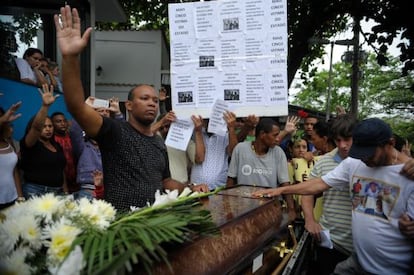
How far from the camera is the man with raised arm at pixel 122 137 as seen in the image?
2.10m

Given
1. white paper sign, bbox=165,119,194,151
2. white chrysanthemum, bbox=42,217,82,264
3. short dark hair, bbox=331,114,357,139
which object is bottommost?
white chrysanthemum, bbox=42,217,82,264

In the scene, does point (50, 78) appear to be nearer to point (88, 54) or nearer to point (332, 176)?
point (88, 54)

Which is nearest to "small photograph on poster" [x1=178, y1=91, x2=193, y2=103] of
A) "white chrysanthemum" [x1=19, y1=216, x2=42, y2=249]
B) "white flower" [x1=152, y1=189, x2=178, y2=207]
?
"white flower" [x1=152, y1=189, x2=178, y2=207]

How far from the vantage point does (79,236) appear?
1.34 meters

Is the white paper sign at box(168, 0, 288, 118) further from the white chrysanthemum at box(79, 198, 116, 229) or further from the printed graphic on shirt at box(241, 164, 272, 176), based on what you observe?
the white chrysanthemum at box(79, 198, 116, 229)

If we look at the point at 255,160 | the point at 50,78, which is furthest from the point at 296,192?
the point at 50,78

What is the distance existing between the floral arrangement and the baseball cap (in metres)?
1.27

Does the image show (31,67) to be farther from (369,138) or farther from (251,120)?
(369,138)

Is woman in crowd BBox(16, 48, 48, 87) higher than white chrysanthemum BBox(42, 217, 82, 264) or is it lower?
higher

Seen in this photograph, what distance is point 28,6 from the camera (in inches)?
240

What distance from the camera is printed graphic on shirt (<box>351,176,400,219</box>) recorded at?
8.07ft

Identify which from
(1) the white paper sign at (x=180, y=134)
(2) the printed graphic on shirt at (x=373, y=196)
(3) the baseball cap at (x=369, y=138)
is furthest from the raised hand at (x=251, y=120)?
(3) the baseball cap at (x=369, y=138)

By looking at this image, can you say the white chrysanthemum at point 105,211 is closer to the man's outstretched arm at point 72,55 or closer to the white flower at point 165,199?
the white flower at point 165,199

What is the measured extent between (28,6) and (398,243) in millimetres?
5732
